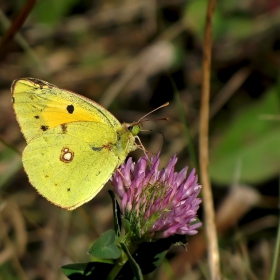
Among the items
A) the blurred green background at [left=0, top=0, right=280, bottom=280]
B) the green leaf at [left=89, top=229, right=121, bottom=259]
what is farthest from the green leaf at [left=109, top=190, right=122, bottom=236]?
the blurred green background at [left=0, top=0, right=280, bottom=280]

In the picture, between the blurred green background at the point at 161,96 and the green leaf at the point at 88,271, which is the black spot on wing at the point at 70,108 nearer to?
the green leaf at the point at 88,271

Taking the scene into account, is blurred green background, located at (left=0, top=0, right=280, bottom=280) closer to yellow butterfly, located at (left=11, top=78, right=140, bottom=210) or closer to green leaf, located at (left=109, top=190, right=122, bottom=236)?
yellow butterfly, located at (left=11, top=78, right=140, bottom=210)

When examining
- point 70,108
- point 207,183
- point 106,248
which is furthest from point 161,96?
point 106,248

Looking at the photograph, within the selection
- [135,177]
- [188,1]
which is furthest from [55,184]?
[188,1]

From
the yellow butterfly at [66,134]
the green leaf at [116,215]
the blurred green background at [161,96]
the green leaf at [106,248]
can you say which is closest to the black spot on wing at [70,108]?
the yellow butterfly at [66,134]

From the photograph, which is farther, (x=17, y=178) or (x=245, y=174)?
(x=17, y=178)

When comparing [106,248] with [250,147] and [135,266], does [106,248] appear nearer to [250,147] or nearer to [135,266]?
[135,266]

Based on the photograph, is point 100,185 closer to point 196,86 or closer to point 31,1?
point 31,1
